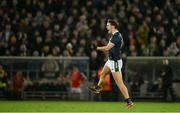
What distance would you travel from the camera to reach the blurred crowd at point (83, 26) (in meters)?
24.8

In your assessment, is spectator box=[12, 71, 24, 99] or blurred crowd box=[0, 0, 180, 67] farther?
blurred crowd box=[0, 0, 180, 67]

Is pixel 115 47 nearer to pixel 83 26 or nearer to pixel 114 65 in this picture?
pixel 114 65

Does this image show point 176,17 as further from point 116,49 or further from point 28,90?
point 116,49

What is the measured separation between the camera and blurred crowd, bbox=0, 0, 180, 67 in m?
24.8

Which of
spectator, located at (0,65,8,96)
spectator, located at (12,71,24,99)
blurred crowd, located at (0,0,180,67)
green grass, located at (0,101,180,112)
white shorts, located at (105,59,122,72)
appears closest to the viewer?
white shorts, located at (105,59,122,72)

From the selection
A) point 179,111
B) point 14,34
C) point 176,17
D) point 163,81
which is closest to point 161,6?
point 176,17

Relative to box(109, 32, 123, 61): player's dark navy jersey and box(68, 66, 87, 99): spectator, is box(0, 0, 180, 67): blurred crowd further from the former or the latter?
box(109, 32, 123, 61): player's dark navy jersey

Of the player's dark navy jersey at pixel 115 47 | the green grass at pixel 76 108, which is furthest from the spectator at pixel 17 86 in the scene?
the player's dark navy jersey at pixel 115 47

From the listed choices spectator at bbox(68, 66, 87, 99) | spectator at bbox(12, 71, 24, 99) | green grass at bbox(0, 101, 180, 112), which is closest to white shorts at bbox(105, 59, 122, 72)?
green grass at bbox(0, 101, 180, 112)

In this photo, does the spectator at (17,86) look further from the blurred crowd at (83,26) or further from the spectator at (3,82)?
the blurred crowd at (83,26)

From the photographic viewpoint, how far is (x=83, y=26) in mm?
25188

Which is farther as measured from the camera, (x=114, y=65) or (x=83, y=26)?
(x=83, y=26)

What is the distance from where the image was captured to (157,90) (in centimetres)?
2430

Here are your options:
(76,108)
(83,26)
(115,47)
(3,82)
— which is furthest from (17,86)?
(115,47)
